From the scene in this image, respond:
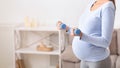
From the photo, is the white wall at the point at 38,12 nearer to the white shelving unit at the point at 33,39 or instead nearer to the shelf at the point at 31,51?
the white shelving unit at the point at 33,39

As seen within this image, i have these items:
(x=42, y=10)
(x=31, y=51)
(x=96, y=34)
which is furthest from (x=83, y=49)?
(x=42, y=10)

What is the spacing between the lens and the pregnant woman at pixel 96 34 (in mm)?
1246

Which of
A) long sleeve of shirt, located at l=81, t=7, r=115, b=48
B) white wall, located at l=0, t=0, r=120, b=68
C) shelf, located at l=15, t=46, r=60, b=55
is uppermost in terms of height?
white wall, located at l=0, t=0, r=120, b=68

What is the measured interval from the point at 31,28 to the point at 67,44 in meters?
0.63

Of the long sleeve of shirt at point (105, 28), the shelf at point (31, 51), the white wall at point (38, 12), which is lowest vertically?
the shelf at point (31, 51)

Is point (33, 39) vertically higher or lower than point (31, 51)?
higher

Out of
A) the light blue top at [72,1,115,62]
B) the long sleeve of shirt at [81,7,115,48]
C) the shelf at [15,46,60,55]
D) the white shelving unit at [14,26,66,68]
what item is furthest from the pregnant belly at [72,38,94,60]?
the white shelving unit at [14,26,66,68]

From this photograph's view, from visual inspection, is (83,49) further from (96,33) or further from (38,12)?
(38,12)

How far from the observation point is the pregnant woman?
1246mm

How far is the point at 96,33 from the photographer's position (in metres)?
1.34

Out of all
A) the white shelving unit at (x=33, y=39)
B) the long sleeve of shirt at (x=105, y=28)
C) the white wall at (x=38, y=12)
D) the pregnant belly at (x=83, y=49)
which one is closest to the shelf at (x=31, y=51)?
the white shelving unit at (x=33, y=39)

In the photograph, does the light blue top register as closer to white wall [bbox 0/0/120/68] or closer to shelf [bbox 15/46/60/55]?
shelf [bbox 15/46/60/55]

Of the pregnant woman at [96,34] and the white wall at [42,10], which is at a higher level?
the white wall at [42,10]

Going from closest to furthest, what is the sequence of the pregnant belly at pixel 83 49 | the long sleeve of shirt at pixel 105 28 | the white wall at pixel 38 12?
the long sleeve of shirt at pixel 105 28
the pregnant belly at pixel 83 49
the white wall at pixel 38 12
